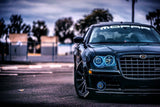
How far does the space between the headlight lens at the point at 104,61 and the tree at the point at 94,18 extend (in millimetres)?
53717

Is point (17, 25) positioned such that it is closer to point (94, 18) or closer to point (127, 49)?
point (94, 18)

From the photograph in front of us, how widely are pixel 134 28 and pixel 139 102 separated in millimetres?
2063

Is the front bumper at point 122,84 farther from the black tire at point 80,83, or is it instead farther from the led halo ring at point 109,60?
the black tire at point 80,83

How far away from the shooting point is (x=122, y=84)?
16.0ft

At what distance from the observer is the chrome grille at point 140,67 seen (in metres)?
4.86

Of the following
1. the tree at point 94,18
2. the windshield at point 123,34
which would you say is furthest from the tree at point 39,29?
the windshield at point 123,34

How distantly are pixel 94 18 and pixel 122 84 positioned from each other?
5950 cm

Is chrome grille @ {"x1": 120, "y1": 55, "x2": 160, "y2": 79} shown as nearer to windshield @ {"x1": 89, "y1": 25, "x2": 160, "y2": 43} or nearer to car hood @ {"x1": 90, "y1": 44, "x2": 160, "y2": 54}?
car hood @ {"x1": 90, "y1": 44, "x2": 160, "y2": 54}

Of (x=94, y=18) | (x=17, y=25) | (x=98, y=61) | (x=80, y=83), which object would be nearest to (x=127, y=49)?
(x=98, y=61)

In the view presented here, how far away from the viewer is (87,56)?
5215mm

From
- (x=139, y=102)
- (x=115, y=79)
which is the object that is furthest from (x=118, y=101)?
A: (x=115, y=79)

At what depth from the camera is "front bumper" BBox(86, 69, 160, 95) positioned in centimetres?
481

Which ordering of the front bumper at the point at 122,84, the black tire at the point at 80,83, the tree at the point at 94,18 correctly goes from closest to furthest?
1. the front bumper at the point at 122,84
2. the black tire at the point at 80,83
3. the tree at the point at 94,18

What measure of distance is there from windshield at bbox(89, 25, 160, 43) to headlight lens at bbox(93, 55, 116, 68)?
47.8 inches
